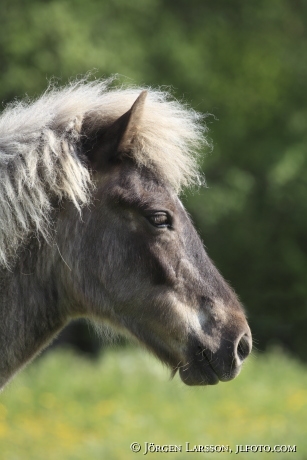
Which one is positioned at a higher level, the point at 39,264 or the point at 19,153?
the point at 19,153

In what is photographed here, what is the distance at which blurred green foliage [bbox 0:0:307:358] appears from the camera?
12.0m

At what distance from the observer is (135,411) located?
8.24m

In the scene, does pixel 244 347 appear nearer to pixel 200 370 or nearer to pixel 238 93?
pixel 200 370

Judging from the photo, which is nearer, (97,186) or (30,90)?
(97,186)

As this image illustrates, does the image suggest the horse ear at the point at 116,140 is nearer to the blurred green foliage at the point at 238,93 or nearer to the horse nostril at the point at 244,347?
the horse nostril at the point at 244,347

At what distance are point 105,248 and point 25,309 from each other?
17.0 inches

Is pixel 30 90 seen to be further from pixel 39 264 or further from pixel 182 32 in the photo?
pixel 39 264


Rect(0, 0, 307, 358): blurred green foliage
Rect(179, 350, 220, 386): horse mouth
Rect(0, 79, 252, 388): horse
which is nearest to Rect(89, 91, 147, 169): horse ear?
Rect(0, 79, 252, 388): horse

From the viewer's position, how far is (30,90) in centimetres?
1138

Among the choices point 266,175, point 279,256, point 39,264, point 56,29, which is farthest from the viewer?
point 279,256

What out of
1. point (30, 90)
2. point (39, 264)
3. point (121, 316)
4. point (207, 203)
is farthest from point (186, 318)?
point (207, 203)

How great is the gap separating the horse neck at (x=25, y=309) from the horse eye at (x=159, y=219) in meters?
0.46

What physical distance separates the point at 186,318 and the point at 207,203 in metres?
9.99

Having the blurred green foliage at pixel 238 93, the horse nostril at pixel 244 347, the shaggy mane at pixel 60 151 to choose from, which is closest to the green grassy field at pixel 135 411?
the horse nostril at pixel 244 347
